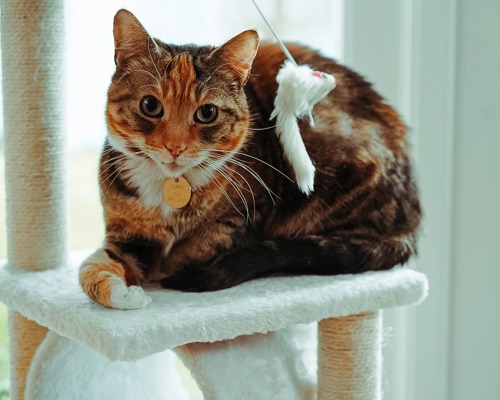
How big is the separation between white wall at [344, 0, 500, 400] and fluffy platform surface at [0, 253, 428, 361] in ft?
1.51

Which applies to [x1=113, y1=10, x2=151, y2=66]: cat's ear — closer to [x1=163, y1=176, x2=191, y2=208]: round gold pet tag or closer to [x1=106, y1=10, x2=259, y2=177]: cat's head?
[x1=106, y1=10, x2=259, y2=177]: cat's head

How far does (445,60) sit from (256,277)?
805 mm

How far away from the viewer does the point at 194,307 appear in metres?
1.21

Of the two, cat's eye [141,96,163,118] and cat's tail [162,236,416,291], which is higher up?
cat's eye [141,96,163,118]

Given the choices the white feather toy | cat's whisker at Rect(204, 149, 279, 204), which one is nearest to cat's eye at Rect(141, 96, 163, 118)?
cat's whisker at Rect(204, 149, 279, 204)

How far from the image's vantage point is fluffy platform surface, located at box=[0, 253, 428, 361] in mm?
1127

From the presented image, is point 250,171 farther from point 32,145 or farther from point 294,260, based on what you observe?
point 32,145

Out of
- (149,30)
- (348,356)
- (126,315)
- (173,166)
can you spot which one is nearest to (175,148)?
(173,166)

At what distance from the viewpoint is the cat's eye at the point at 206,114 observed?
1.23 meters

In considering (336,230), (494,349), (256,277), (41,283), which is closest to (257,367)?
(256,277)

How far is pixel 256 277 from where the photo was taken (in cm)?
136

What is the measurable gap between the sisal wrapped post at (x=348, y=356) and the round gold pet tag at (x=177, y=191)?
35cm

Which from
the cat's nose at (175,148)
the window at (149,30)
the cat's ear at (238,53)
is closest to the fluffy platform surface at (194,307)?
the cat's nose at (175,148)

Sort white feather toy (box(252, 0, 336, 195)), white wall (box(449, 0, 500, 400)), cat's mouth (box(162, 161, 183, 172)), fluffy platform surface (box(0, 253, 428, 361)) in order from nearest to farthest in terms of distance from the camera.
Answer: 1. fluffy platform surface (box(0, 253, 428, 361))
2. cat's mouth (box(162, 161, 183, 172))
3. white feather toy (box(252, 0, 336, 195))
4. white wall (box(449, 0, 500, 400))
